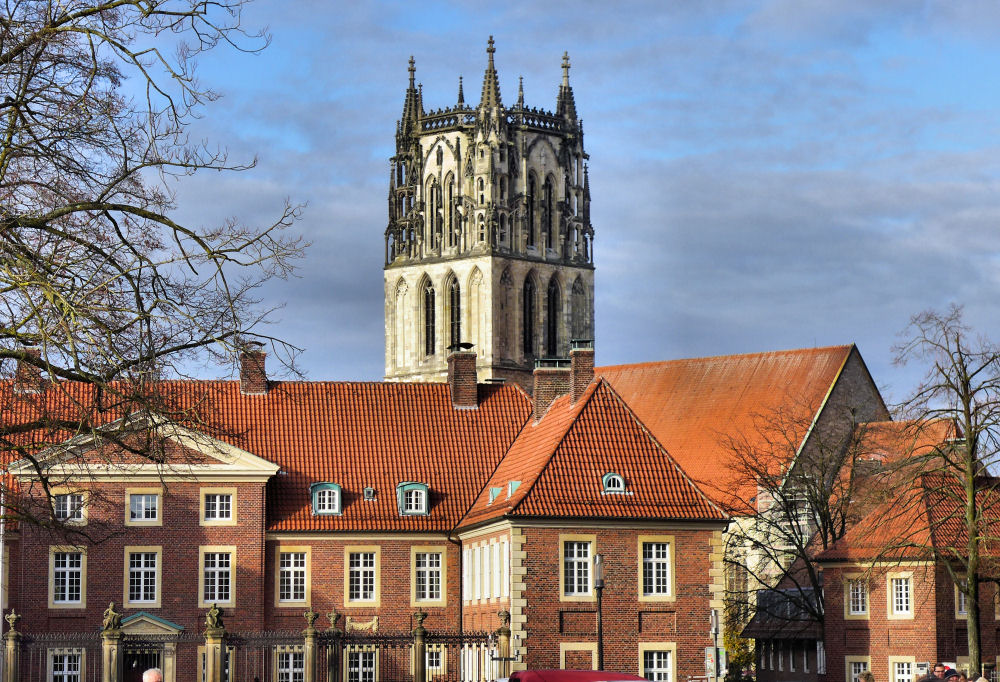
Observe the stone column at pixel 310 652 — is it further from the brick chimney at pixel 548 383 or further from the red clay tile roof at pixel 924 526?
the brick chimney at pixel 548 383

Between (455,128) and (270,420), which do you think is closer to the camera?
(270,420)

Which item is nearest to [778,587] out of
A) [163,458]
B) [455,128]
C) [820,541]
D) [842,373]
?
[820,541]

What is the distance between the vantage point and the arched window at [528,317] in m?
113

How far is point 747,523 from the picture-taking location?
6769cm

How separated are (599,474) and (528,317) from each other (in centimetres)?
6560

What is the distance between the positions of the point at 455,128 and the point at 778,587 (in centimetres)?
5534

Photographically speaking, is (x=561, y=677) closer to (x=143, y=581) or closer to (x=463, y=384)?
(x=143, y=581)

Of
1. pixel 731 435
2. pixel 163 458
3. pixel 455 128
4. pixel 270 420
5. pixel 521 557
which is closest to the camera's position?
pixel 163 458

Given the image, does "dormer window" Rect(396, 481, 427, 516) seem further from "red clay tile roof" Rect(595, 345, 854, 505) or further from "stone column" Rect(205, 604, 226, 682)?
"red clay tile roof" Rect(595, 345, 854, 505)

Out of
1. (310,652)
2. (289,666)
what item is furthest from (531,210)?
(310,652)

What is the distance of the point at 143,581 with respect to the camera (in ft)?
166

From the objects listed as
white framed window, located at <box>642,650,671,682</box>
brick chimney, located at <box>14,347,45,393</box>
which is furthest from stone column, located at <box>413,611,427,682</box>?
brick chimney, located at <box>14,347,45,393</box>

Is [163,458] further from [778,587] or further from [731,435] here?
[731,435]

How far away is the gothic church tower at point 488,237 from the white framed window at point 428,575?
185 ft
